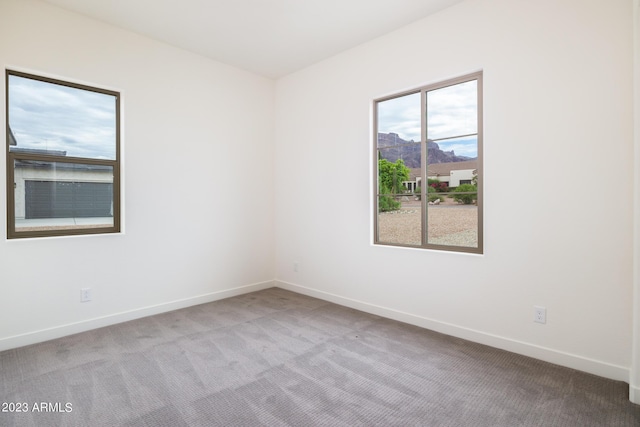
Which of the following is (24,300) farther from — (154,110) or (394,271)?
(394,271)

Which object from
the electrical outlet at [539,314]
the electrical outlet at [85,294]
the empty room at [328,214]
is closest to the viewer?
the empty room at [328,214]

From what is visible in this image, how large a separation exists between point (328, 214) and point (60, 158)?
9.37ft

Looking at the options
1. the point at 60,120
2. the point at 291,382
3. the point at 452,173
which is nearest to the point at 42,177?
the point at 60,120

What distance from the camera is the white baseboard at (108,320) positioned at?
2.86 m

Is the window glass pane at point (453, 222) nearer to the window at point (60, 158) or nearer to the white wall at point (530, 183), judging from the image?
the white wall at point (530, 183)

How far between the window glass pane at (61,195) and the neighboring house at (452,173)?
3250 millimetres

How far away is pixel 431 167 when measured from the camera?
331 centimetres

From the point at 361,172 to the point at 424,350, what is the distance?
199 centimetres

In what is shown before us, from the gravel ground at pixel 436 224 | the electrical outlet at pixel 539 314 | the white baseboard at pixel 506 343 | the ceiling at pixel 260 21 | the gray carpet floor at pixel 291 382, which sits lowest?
the gray carpet floor at pixel 291 382

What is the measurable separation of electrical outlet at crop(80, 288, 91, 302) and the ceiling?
267cm

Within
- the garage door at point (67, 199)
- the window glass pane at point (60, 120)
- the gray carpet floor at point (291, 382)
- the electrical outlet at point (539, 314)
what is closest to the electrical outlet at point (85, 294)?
the gray carpet floor at point (291, 382)

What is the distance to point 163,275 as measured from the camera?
3.77 m

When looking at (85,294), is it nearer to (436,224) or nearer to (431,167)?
(436,224)

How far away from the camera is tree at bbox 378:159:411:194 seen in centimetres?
357
